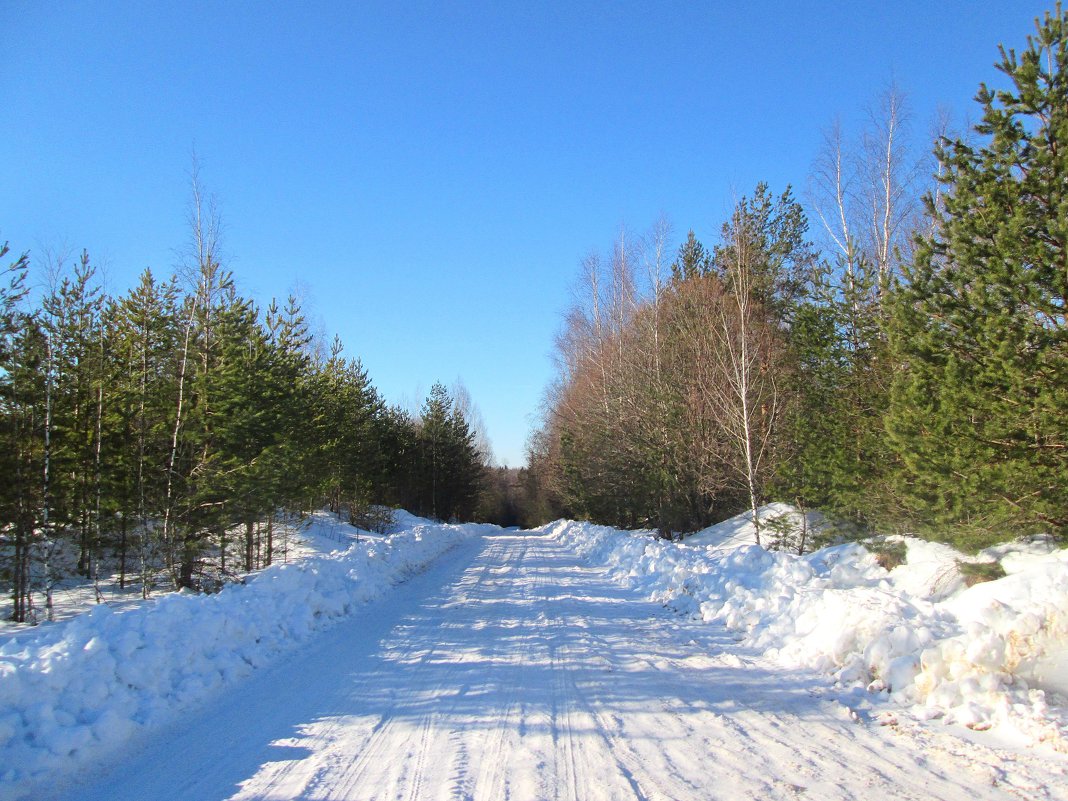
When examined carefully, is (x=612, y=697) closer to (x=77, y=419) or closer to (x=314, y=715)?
(x=314, y=715)

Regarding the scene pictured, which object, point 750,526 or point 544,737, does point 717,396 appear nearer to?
point 750,526

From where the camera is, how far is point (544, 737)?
476cm

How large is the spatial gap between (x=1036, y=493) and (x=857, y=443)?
13.7ft

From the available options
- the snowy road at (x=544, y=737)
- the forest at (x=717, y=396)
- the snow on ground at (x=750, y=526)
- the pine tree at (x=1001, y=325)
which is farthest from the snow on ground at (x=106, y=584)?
the snow on ground at (x=750, y=526)

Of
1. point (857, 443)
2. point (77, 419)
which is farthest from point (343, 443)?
point (857, 443)

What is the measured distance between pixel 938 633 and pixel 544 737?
3.95 meters

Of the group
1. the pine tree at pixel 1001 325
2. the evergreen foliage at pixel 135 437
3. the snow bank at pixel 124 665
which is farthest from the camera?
the evergreen foliage at pixel 135 437

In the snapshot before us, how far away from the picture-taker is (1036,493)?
803 centimetres

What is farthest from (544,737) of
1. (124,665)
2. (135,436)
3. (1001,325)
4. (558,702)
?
(135,436)

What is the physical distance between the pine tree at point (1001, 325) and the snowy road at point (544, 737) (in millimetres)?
4239

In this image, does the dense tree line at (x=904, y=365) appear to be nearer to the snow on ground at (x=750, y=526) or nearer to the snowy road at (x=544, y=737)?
the snow on ground at (x=750, y=526)

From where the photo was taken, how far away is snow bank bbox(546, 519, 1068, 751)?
504 cm

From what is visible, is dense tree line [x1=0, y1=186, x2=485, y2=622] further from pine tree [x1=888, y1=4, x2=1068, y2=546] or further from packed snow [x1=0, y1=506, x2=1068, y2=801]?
pine tree [x1=888, y1=4, x2=1068, y2=546]

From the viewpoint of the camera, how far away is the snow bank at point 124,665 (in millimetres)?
4402
